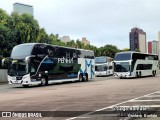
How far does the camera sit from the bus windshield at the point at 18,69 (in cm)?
2888

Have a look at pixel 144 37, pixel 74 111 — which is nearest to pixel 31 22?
pixel 74 111

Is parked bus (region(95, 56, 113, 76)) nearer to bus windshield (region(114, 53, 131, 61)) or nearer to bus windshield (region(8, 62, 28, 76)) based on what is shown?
bus windshield (region(114, 53, 131, 61))

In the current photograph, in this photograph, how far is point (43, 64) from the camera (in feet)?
101

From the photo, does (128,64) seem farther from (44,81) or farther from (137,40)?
(137,40)

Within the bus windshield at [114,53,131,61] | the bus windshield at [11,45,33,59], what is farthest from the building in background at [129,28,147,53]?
the bus windshield at [11,45,33,59]

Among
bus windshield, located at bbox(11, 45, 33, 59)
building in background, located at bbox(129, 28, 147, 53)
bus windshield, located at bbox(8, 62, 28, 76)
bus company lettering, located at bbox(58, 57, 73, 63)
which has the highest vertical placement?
building in background, located at bbox(129, 28, 147, 53)

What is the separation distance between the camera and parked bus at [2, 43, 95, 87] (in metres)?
28.9

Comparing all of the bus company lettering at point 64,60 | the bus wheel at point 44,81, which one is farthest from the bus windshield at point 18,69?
the bus company lettering at point 64,60

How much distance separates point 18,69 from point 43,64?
2561 millimetres

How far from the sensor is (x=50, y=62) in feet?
105

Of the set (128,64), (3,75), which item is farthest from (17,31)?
(128,64)

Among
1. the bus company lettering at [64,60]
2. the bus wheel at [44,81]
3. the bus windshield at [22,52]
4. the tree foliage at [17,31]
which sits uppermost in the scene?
the tree foliage at [17,31]

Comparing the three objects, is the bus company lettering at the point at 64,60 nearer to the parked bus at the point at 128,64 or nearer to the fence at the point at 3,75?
the fence at the point at 3,75

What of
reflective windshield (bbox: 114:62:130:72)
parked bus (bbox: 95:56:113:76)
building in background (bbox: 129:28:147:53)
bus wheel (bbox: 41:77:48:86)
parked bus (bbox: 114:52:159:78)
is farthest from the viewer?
building in background (bbox: 129:28:147:53)
